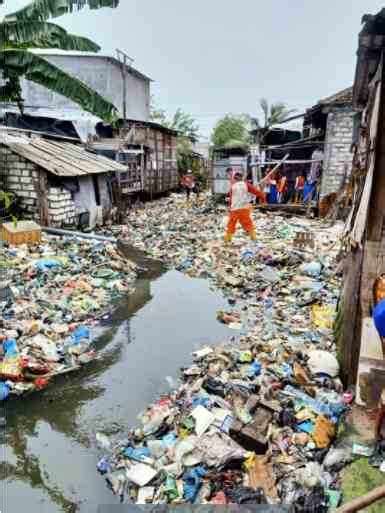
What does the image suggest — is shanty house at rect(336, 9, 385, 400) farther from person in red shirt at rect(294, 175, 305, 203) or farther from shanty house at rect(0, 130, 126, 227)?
person in red shirt at rect(294, 175, 305, 203)

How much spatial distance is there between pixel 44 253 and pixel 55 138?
576 cm

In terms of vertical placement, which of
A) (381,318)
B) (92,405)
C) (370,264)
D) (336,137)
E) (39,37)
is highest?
(39,37)

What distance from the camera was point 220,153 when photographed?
58.6 ft

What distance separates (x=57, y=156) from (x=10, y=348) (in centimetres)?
669

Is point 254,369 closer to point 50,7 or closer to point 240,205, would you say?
point 50,7

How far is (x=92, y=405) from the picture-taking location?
12.7 ft

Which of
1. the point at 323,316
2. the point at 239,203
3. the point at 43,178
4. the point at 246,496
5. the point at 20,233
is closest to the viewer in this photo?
the point at 246,496

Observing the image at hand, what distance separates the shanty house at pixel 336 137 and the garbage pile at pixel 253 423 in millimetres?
6506

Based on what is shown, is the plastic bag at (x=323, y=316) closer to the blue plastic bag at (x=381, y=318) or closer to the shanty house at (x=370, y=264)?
the shanty house at (x=370, y=264)

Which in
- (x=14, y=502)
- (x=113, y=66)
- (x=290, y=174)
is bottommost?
(x=14, y=502)

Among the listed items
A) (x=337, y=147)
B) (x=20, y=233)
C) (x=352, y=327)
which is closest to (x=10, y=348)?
(x=352, y=327)

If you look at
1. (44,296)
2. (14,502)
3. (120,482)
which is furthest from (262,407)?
(44,296)

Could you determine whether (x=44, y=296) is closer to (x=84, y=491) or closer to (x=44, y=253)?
(x=44, y=253)

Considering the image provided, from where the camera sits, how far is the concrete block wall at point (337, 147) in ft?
37.2
